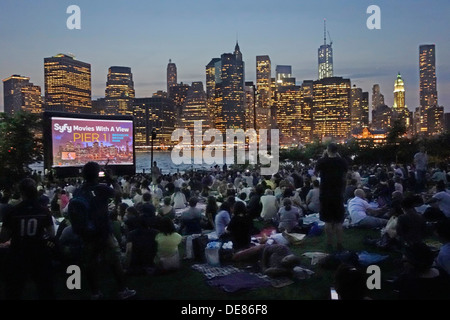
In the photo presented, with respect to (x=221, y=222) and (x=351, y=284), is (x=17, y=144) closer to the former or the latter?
(x=221, y=222)

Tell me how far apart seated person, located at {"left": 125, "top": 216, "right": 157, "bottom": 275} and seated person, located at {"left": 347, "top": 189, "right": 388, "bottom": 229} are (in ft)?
15.6

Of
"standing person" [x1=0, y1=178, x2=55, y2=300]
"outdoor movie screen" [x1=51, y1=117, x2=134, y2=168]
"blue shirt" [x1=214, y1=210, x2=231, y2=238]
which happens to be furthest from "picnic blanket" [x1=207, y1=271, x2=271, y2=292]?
"outdoor movie screen" [x1=51, y1=117, x2=134, y2=168]

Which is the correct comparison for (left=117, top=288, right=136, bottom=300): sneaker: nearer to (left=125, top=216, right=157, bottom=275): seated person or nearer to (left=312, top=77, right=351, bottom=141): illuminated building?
(left=125, top=216, right=157, bottom=275): seated person

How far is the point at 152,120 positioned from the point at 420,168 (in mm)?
140921

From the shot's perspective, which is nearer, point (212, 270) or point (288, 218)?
point (212, 270)

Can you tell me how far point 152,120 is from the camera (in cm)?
14912

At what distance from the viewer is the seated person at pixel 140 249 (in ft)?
19.1

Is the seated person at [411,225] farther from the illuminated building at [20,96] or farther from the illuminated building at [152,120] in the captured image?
the illuminated building at [152,120]

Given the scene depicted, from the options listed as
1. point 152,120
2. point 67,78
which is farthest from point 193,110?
point 67,78

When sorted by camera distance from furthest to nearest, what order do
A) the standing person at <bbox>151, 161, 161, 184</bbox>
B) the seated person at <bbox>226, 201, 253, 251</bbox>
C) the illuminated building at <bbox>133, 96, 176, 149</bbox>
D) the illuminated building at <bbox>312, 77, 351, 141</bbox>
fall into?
the illuminated building at <bbox>312, 77, 351, 141</bbox> < the illuminated building at <bbox>133, 96, 176, 149</bbox> < the standing person at <bbox>151, 161, 161, 184</bbox> < the seated person at <bbox>226, 201, 253, 251</bbox>

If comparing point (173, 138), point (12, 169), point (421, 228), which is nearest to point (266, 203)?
point (421, 228)

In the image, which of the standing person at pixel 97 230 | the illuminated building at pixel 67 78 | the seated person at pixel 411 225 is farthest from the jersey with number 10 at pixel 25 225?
the illuminated building at pixel 67 78

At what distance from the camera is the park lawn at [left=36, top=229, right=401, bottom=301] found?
4.89 meters

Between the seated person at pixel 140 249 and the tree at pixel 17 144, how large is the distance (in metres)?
13.9
